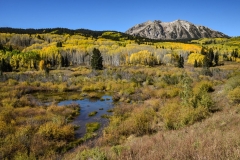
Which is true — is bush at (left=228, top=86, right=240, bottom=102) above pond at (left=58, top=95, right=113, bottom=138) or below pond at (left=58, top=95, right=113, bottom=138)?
above

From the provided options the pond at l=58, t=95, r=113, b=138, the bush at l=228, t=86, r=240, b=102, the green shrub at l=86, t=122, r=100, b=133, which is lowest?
the pond at l=58, t=95, r=113, b=138

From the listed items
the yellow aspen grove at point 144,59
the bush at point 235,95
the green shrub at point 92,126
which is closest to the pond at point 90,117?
the green shrub at point 92,126

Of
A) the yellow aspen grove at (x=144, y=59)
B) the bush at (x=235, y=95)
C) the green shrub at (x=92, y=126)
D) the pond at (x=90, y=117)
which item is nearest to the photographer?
the bush at (x=235, y=95)

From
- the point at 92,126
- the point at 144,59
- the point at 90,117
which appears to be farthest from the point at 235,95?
the point at 144,59

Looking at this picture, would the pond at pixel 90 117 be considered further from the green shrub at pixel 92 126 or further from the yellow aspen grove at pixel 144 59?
the yellow aspen grove at pixel 144 59

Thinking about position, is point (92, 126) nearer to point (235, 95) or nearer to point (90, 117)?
point (90, 117)

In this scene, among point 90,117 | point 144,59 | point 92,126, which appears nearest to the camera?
point 92,126

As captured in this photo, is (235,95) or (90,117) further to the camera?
(90,117)

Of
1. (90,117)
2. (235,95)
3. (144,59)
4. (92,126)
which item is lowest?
(90,117)

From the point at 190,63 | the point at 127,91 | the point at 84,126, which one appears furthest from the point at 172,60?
the point at 84,126

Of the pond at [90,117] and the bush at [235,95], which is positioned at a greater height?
the bush at [235,95]

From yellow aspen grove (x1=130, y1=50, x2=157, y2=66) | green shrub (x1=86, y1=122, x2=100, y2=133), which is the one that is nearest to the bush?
green shrub (x1=86, y1=122, x2=100, y2=133)

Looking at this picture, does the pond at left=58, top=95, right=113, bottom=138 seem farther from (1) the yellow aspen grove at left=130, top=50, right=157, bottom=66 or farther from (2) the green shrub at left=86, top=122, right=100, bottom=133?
(1) the yellow aspen grove at left=130, top=50, right=157, bottom=66

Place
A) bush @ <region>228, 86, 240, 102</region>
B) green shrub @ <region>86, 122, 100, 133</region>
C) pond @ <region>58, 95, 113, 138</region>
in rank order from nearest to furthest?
bush @ <region>228, 86, 240, 102</region>, green shrub @ <region>86, 122, 100, 133</region>, pond @ <region>58, 95, 113, 138</region>
